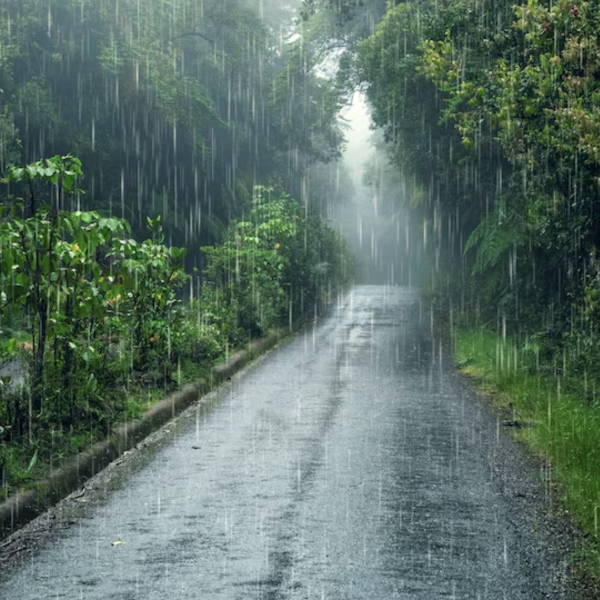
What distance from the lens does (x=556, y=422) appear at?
8.84m

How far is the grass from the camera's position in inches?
232

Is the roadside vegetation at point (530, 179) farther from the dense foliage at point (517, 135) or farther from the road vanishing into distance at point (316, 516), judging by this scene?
the road vanishing into distance at point (316, 516)

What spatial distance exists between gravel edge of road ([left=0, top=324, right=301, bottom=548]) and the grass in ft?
11.7

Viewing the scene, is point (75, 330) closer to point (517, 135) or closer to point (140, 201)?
point (517, 135)

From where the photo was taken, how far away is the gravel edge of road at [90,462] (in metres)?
5.87

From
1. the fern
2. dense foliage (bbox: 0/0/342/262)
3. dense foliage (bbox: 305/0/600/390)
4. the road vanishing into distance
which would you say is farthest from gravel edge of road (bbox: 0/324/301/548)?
dense foliage (bbox: 0/0/342/262)

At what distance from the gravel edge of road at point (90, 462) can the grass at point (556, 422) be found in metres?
3.58

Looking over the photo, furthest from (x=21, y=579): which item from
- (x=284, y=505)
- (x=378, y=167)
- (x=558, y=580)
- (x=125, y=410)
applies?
(x=378, y=167)

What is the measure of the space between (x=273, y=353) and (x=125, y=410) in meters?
8.19

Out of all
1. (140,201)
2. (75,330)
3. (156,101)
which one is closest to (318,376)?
(75,330)

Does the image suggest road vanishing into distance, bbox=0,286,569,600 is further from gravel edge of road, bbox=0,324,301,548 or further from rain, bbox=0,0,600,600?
gravel edge of road, bbox=0,324,301,548

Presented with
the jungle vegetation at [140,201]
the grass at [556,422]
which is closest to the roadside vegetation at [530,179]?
the grass at [556,422]

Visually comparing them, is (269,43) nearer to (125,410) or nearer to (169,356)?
(169,356)

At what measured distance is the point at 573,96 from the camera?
9492 mm
